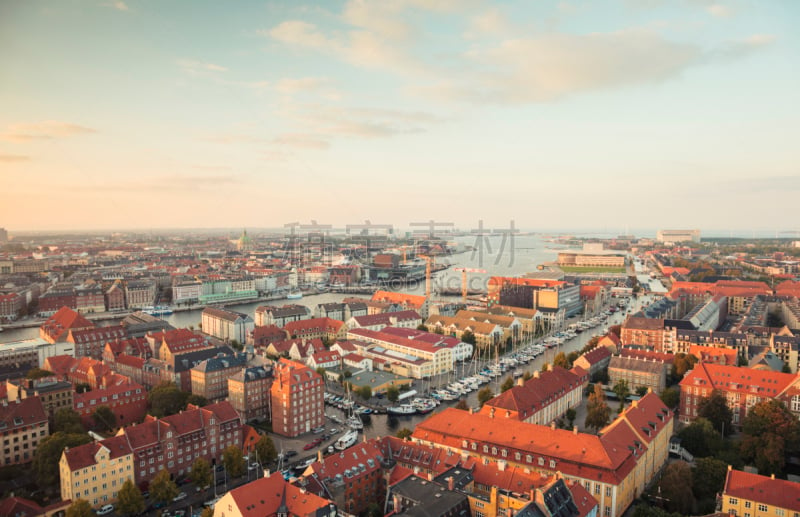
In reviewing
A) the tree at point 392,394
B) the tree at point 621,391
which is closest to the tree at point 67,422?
the tree at point 392,394

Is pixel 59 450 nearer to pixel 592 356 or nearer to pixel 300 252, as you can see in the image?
pixel 592 356

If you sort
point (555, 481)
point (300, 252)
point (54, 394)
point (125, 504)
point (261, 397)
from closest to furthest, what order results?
point (555, 481) → point (125, 504) → point (54, 394) → point (261, 397) → point (300, 252)

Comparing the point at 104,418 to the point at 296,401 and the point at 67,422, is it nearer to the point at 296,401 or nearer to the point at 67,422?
the point at 67,422

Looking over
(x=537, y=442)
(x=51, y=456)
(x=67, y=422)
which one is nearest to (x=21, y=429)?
(x=67, y=422)

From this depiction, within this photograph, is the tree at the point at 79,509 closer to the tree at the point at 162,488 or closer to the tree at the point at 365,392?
the tree at the point at 162,488

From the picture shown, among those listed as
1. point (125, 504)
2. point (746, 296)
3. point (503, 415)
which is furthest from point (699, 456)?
point (746, 296)
